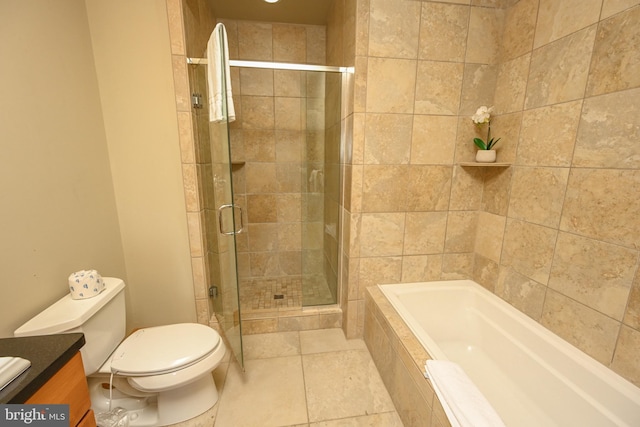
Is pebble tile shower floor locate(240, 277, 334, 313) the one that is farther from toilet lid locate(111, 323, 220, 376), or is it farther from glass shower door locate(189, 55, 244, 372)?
toilet lid locate(111, 323, 220, 376)

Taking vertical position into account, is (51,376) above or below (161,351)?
above

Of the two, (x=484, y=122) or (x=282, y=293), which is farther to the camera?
(x=282, y=293)

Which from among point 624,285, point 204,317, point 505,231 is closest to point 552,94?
point 505,231

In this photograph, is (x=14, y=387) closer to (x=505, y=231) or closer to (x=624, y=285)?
(x=624, y=285)

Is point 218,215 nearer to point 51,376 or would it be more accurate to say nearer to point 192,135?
point 192,135

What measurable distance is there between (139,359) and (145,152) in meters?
1.18

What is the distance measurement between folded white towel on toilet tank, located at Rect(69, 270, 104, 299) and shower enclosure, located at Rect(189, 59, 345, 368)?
2.09ft

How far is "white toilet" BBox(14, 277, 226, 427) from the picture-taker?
114cm

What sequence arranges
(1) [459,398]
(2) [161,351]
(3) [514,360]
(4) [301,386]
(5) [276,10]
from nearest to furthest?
(1) [459,398]
(2) [161,351]
(3) [514,360]
(4) [301,386]
(5) [276,10]

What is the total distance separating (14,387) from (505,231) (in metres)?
2.19

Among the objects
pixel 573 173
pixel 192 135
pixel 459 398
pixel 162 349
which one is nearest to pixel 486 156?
pixel 573 173

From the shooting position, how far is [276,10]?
220 centimetres

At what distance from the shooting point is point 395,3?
1527mm

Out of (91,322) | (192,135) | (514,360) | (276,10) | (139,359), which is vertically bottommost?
(514,360)
